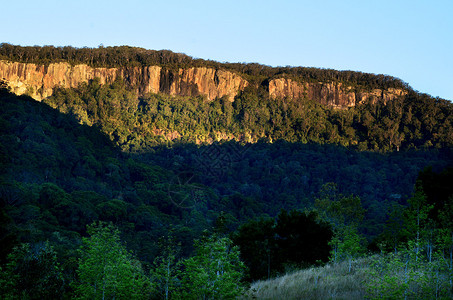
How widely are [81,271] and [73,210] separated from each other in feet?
215

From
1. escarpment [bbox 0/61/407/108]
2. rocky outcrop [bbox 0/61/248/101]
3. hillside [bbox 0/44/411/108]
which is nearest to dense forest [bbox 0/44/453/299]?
hillside [bbox 0/44/411/108]

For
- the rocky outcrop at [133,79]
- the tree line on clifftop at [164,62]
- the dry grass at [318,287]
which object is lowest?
the dry grass at [318,287]

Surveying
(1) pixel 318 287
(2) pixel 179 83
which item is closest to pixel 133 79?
(2) pixel 179 83

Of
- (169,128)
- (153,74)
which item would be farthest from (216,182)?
(153,74)

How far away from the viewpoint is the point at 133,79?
174m

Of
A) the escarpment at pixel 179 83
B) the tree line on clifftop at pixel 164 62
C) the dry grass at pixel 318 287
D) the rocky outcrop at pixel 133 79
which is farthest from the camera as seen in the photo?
the tree line on clifftop at pixel 164 62

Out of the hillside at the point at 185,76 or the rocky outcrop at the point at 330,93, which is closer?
the hillside at the point at 185,76

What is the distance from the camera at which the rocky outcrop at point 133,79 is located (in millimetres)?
157125

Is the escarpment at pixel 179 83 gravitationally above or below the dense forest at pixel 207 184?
above

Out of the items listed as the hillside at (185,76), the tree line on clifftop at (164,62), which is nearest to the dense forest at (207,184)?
the tree line on clifftop at (164,62)

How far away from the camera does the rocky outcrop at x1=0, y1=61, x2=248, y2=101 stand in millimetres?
157125

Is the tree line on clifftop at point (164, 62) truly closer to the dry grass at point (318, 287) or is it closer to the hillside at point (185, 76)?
the hillside at point (185, 76)

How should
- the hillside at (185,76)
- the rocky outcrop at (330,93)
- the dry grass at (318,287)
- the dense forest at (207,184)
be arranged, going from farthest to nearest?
the rocky outcrop at (330,93) → the hillside at (185,76) → the dry grass at (318,287) → the dense forest at (207,184)

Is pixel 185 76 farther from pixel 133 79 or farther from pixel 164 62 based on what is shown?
pixel 133 79
